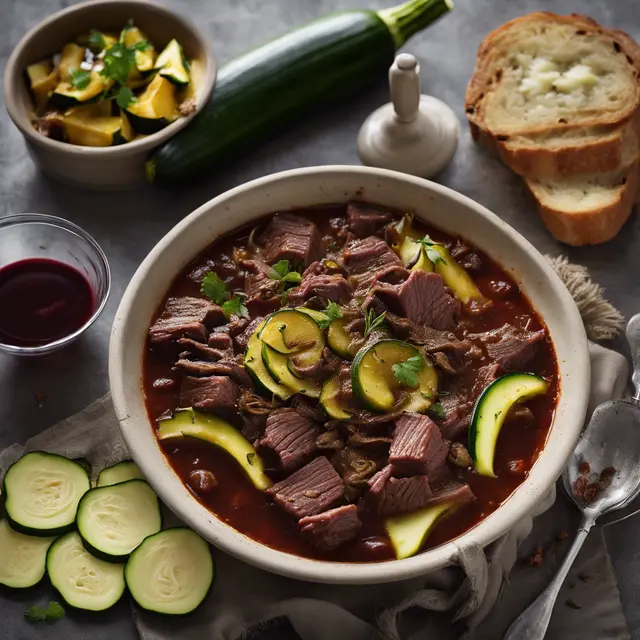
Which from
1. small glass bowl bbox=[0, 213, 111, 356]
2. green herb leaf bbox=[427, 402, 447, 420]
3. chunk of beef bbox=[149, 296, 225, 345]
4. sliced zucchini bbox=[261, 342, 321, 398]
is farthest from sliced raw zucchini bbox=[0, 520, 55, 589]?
green herb leaf bbox=[427, 402, 447, 420]

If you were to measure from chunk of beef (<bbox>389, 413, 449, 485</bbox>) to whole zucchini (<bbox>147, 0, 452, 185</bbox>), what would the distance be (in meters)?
2.13

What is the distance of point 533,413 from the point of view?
4.22m

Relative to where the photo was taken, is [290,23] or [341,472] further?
[290,23]

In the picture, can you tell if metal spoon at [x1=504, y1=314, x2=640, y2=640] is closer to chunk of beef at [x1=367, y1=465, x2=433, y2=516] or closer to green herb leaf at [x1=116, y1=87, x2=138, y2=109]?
chunk of beef at [x1=367, y1=465, x2=433, y2=516]

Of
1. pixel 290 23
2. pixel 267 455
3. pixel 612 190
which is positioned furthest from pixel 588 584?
pixel 290 23

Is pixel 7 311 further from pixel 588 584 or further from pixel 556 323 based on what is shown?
pixel 588 584

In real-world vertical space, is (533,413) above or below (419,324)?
below

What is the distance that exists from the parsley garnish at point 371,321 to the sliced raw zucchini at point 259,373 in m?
0.45

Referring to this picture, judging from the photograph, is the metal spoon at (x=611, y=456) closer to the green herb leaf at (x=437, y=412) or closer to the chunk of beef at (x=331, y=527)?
the green herb leaf at (x=437, y=412)

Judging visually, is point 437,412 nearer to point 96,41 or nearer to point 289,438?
point 289,438

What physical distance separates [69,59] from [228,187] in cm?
115

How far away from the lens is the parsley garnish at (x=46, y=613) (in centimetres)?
414

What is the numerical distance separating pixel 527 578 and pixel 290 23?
375 cm

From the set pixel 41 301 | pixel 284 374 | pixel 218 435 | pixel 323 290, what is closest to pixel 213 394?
pixel 218 435
